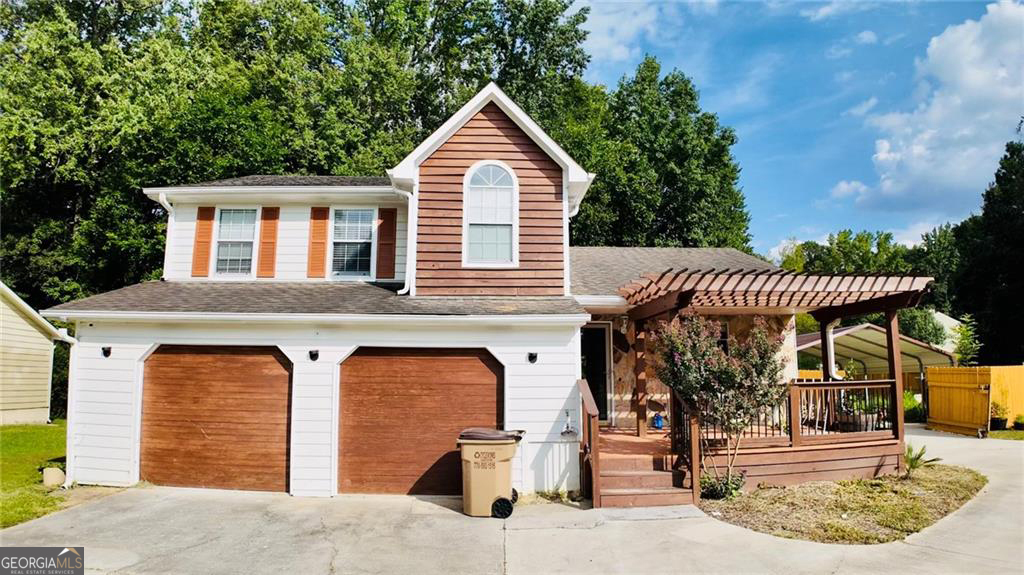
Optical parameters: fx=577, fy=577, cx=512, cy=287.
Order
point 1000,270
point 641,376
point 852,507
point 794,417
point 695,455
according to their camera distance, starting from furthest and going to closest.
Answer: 1. point 1000,270
2. point 641,376
3. point 794,417
4. point 695,455
5. point 852,507

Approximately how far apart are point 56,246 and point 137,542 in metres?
22.7

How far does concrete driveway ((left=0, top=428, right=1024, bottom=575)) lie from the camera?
599 centimetres

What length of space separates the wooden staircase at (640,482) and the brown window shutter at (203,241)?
8.78 meters

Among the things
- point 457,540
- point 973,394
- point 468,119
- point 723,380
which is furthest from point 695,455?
point 973,394

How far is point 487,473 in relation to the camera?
26.2 ft

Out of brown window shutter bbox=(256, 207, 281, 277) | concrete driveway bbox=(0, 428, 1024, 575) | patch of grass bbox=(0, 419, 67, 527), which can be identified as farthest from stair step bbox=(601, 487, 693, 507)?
brown window shutter bbox=(256, 207, 281, 277)

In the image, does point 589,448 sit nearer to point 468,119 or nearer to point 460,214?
point 460,214

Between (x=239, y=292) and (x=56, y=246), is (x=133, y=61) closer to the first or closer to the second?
(x=56, y=246)

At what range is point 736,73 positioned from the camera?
51.1 ft

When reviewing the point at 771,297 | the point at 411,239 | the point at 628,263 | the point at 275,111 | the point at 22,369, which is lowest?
the point at 22,369

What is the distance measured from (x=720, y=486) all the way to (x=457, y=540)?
153 inches

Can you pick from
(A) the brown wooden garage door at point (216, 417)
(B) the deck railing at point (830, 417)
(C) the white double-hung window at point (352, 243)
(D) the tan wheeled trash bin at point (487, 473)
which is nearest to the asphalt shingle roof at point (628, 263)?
(B) the deck railing at point (830, 417)

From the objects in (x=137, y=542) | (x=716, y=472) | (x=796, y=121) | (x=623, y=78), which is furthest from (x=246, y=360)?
(x=623, y=78)

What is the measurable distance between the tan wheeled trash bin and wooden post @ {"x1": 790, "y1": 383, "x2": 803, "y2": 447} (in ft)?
14.2
